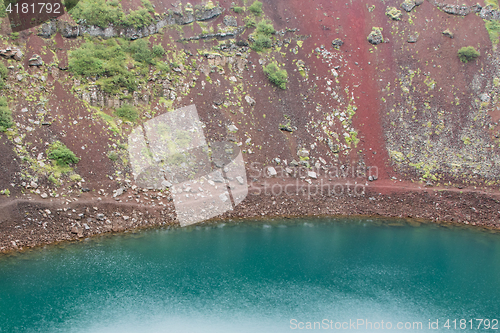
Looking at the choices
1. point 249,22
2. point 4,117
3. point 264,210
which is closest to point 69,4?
point 4,117

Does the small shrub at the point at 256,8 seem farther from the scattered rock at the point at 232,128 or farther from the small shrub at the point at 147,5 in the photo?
the scattered rock at the point at 232,128

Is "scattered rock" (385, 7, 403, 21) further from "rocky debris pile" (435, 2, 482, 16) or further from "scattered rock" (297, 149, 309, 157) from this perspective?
"scattered rock" (297, 149, 309, 157)

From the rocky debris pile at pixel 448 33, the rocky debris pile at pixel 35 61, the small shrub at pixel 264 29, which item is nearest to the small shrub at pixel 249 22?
the small shrub at pixel 264 29

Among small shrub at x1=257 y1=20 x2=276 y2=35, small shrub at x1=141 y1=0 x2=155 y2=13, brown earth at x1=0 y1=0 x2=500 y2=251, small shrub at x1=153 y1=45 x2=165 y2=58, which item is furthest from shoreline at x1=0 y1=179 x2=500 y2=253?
small shrub at x1=141 y1=0 x2=155 y2=13

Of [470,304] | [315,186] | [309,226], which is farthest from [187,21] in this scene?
[470,304]
